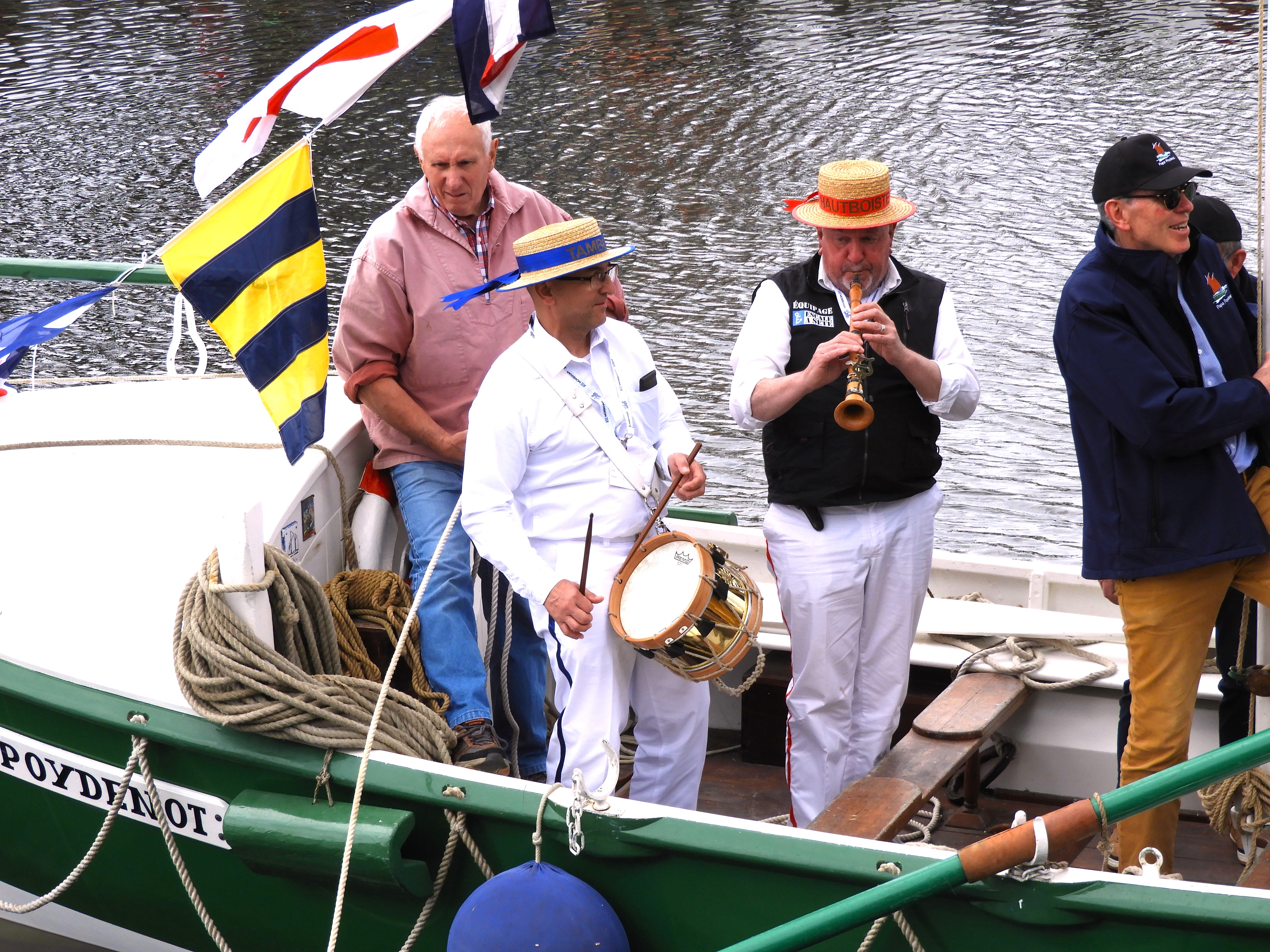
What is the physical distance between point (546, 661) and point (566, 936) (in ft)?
4.90

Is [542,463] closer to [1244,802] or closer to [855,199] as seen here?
[855,199]

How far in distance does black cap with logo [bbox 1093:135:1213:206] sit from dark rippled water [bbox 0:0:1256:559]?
206 inches

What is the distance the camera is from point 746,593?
3.74 m

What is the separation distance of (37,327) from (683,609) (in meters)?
2.75

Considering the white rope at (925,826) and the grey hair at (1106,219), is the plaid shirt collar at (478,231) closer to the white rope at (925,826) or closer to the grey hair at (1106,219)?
the grey hair at (1106,219)

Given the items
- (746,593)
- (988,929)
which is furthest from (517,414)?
(988,929)

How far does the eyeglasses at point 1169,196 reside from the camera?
3.33 metres

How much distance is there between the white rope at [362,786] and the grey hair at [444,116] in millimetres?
1160

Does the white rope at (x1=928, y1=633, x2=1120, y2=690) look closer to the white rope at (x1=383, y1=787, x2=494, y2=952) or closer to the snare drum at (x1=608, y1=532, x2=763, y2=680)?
the snare drum at (x1=608, y1=532, x2=763, y2=680)

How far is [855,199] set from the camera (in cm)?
379

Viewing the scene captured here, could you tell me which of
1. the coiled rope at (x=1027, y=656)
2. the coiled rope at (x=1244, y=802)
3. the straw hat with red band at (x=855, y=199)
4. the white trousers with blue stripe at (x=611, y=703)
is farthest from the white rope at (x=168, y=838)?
the coiled rope at (x=1244, y=802)

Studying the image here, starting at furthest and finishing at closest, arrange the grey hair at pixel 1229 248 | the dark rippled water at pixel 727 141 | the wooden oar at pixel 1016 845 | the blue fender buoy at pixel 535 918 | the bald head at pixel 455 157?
1. the dark rippled water at pixel 727 141
2. the grey hair at pixel 1229 248
3. the bald head at pixel 455 157
4. the blue fender buoy at pixel 535 918
5. the wooden oar at pixel 1016 845

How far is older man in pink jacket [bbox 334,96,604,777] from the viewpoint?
421 centimetres

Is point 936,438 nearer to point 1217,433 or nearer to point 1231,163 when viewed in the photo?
point 1217,433
